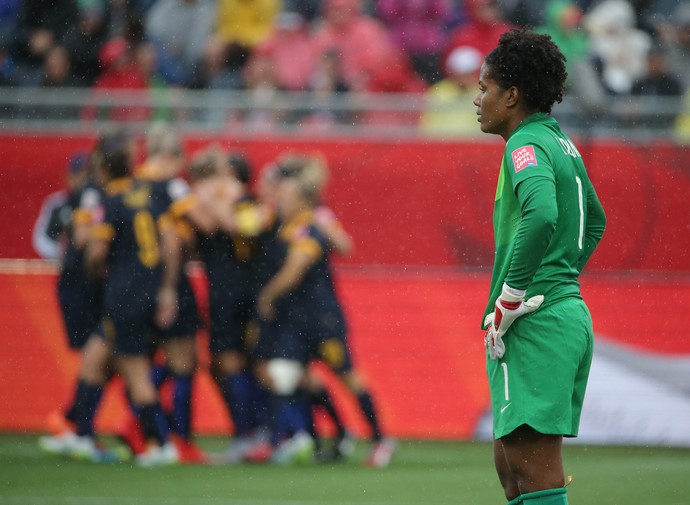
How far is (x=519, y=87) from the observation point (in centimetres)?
→ 418

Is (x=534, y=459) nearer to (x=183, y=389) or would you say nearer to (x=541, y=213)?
(x=541, y=213)

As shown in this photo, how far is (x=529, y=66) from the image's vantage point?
414 cm

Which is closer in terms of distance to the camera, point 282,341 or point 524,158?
point 524,158

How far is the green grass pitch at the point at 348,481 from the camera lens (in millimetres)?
6703

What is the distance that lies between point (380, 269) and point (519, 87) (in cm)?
572

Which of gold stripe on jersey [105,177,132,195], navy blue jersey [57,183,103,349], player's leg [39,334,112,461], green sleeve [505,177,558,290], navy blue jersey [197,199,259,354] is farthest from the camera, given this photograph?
navy blue jersey [57,183,103,349]

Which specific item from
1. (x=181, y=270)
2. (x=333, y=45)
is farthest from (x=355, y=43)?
(x=181, y=270)

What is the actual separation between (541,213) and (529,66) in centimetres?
57

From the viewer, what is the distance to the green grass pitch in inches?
264

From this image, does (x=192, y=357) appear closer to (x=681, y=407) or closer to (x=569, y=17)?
(x=681, y=407)

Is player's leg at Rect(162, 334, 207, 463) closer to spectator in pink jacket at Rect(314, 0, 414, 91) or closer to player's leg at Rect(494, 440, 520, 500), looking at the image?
spectator in pink jacket at Rect(314, 0, 414, 91)

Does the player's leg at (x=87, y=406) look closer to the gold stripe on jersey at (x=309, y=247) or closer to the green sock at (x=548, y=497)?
the gold stripe on jersey at (x=309, y=247)

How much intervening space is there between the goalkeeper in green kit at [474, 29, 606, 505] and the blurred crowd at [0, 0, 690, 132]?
20.2ft

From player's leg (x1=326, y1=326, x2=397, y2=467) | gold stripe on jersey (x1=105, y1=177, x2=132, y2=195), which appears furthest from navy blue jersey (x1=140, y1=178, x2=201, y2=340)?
player's leg (x1=326, y1=326, x2=397, y2=467)
